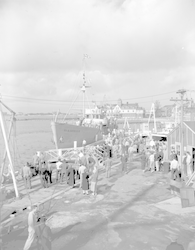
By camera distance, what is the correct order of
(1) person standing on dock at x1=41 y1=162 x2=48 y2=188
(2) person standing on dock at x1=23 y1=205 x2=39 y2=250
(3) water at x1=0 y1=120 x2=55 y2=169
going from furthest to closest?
(3) water at x1=0 y1=120 x2=55 y2=169 → (1) person standing on dock at x1=41 y1=162 x2=48 y2=188 → (2) person standing on dock at x1=23 y1=205 x2=39 y2=250

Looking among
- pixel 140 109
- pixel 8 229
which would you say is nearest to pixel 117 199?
pixel 8 229

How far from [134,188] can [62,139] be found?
18.3m

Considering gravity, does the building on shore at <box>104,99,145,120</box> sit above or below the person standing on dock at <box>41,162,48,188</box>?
above

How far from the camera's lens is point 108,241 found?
7.15 meters

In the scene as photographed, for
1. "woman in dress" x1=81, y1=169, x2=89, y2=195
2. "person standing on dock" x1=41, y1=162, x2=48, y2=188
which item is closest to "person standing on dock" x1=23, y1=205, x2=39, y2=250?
"woman in dress" x1=81, y1=169, x2=89, y2=195

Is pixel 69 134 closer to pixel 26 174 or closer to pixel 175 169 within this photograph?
pixel 26 174

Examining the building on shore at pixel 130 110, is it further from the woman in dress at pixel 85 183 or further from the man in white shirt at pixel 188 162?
the woman in dress at pixel 85 183

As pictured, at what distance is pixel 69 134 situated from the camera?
30906mm

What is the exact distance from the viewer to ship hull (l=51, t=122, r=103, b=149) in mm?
29278

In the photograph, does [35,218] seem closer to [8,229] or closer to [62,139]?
[8,229]

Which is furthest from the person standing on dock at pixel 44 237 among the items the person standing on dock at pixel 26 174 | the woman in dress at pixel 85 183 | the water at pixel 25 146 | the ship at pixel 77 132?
the ship at pixel 77 132

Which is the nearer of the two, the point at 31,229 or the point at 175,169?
the point at 31,229

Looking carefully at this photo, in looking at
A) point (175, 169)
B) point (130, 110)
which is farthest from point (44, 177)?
point (130, 110)

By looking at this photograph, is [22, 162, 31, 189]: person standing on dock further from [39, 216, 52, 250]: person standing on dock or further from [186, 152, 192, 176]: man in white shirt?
[186, 152, 192, 176]: man in white shirt
